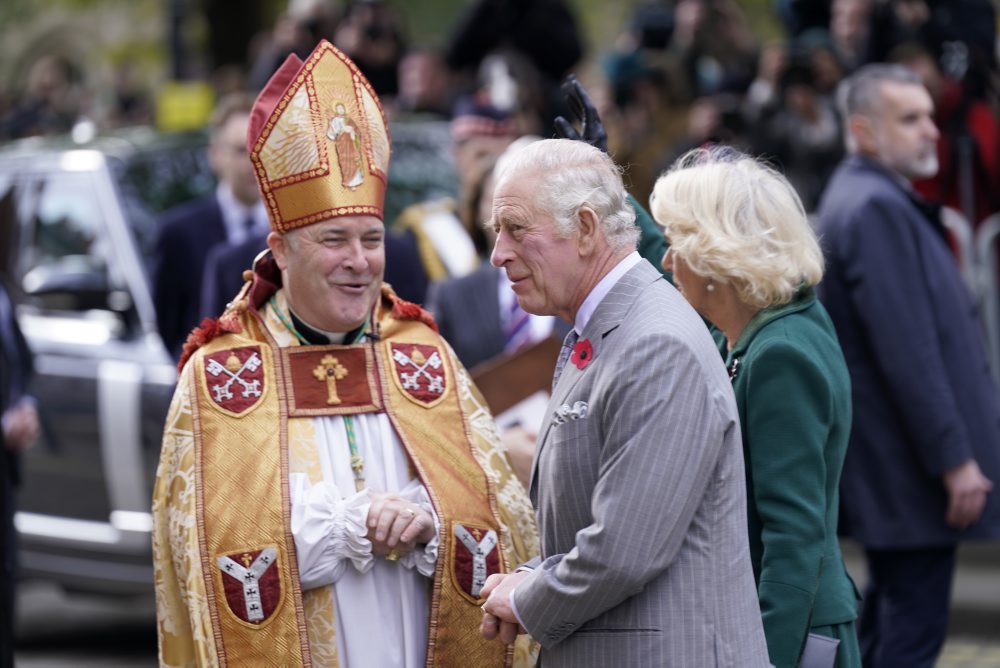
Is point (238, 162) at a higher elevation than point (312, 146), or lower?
higher

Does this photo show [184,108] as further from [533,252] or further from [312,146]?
[533,252]

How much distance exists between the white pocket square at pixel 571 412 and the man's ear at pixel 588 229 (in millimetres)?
323

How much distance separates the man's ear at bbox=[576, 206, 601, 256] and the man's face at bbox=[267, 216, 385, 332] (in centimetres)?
73

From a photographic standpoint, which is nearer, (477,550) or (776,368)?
(776,368)

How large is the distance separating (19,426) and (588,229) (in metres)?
3.70

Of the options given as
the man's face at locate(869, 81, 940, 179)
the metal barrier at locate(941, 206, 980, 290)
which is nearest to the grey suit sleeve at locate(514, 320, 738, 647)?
the man's face at locate(869, 81, 940, 179)

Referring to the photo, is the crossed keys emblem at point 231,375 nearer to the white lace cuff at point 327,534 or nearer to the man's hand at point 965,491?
the white lace cuff at point 327,534

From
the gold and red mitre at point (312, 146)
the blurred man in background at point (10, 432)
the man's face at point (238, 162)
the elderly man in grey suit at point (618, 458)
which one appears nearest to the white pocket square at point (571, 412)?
the elderly man in grey suit at point (618, 458)

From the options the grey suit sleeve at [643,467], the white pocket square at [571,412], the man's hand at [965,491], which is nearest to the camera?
the grey suit sleeve at [643,467]

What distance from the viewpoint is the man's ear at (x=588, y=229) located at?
3.51 meters

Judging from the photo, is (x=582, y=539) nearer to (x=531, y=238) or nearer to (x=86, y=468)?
(x=531, y=238)

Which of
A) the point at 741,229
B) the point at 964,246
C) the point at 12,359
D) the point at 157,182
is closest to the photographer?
the point at 741,229

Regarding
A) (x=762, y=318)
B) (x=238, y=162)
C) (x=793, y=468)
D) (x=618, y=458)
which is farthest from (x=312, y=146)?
(x=238, y=162)

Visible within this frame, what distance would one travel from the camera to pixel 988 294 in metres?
8.42
